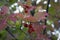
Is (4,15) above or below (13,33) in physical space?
above

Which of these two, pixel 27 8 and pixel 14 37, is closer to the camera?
pixel 27 8

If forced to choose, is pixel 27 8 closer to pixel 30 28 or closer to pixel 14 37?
pixel 30 28

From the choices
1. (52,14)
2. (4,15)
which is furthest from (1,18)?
(52,14)

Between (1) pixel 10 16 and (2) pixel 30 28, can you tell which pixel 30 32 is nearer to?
(2) pixel 30 28

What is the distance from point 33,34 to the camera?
98cm

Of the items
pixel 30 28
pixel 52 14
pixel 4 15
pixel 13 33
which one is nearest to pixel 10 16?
pixel 4 15

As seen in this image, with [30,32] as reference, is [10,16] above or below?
above

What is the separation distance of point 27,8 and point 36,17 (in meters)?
0.06

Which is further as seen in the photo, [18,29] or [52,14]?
[52,14]

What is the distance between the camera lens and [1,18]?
0.81 metres

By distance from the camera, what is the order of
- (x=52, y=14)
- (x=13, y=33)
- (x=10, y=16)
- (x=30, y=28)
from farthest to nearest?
(x=52, y=14), (x=13, y=33), (x=30, y=28), (x=10, y=16)

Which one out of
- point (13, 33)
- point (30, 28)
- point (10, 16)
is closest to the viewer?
point (10, 16)

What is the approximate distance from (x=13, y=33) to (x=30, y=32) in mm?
150

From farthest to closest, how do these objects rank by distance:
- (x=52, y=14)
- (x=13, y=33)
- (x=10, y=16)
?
(x=52, y=14), (x=13, y=33), (x=10, y=16)
